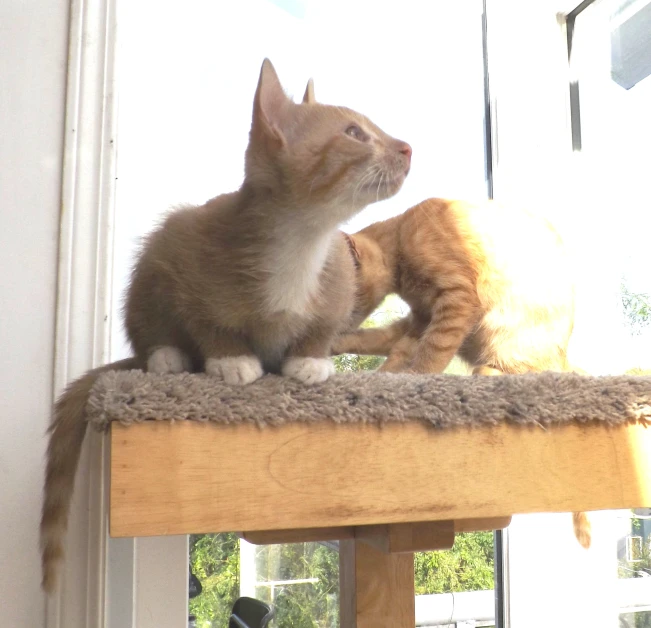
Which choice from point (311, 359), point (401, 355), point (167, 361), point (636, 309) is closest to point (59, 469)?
point (167, 361)

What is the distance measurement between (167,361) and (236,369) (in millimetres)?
136

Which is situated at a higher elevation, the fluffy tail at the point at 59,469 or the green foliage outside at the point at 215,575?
the fluffy tail at the point at 59,469

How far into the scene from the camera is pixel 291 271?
842 millimetres

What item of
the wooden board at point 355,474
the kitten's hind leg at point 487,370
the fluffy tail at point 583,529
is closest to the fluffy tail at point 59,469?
the wooden board at point 355,474

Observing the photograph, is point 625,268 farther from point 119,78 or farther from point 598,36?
point 119,78

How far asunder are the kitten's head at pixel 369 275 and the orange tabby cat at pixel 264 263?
0.94ft

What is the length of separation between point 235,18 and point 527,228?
2.52 feet

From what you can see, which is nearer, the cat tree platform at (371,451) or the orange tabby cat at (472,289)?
the cat tree platform at (371,451)

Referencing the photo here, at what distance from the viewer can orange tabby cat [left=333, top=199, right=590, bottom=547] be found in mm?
1155

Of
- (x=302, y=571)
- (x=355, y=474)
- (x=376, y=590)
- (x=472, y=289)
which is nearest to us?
(x=355, y=474)

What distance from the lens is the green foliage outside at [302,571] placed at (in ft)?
4.39

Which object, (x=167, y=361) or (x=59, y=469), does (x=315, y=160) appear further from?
(x=59, y=469)

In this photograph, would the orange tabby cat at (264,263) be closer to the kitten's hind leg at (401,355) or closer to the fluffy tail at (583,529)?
the kitten's hind leg at (401,355)

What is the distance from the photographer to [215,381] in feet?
2.40
